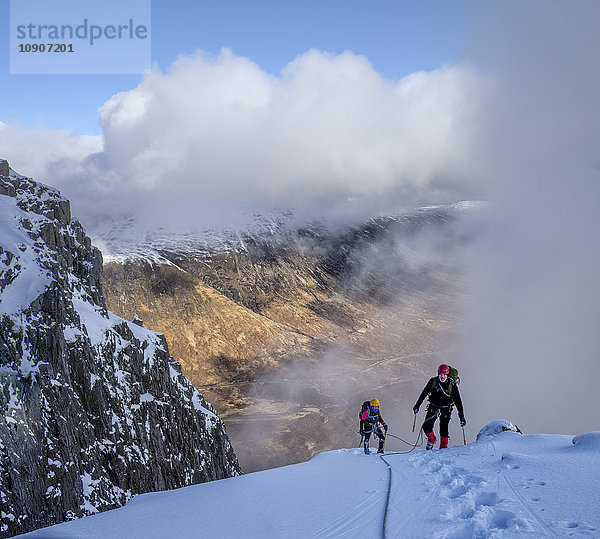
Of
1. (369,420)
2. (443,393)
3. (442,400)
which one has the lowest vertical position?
(369,420)

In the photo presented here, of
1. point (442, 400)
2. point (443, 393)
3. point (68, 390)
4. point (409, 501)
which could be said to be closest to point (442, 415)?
point (442, 400)

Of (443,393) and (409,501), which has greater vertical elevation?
(443,393)

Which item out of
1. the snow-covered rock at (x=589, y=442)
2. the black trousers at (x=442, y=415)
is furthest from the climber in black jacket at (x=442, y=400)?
the snow-covered rock at (x=589, y=442)

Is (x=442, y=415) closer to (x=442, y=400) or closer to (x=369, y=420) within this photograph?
(x=442, y=400)

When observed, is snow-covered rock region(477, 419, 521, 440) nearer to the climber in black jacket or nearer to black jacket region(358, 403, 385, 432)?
the climber in black jacket

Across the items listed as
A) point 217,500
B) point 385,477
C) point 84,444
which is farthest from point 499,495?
point 84,444

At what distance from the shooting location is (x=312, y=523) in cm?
784

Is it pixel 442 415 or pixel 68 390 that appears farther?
pixel 68 390

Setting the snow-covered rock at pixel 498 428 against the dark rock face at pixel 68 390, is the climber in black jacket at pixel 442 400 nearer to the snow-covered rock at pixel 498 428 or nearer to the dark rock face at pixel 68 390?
the snow-covered rock at pixel 498 428

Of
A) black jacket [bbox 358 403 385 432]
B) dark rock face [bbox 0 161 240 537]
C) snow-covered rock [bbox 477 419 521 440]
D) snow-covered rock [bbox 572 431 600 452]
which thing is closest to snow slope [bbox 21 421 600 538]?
snow-covered rock [bbox 572 431 600 452]

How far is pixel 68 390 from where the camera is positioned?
845 inches

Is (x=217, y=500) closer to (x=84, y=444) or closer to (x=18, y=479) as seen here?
(x=18, y=479)

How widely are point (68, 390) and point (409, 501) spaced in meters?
19.3

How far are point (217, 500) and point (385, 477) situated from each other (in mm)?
4316
